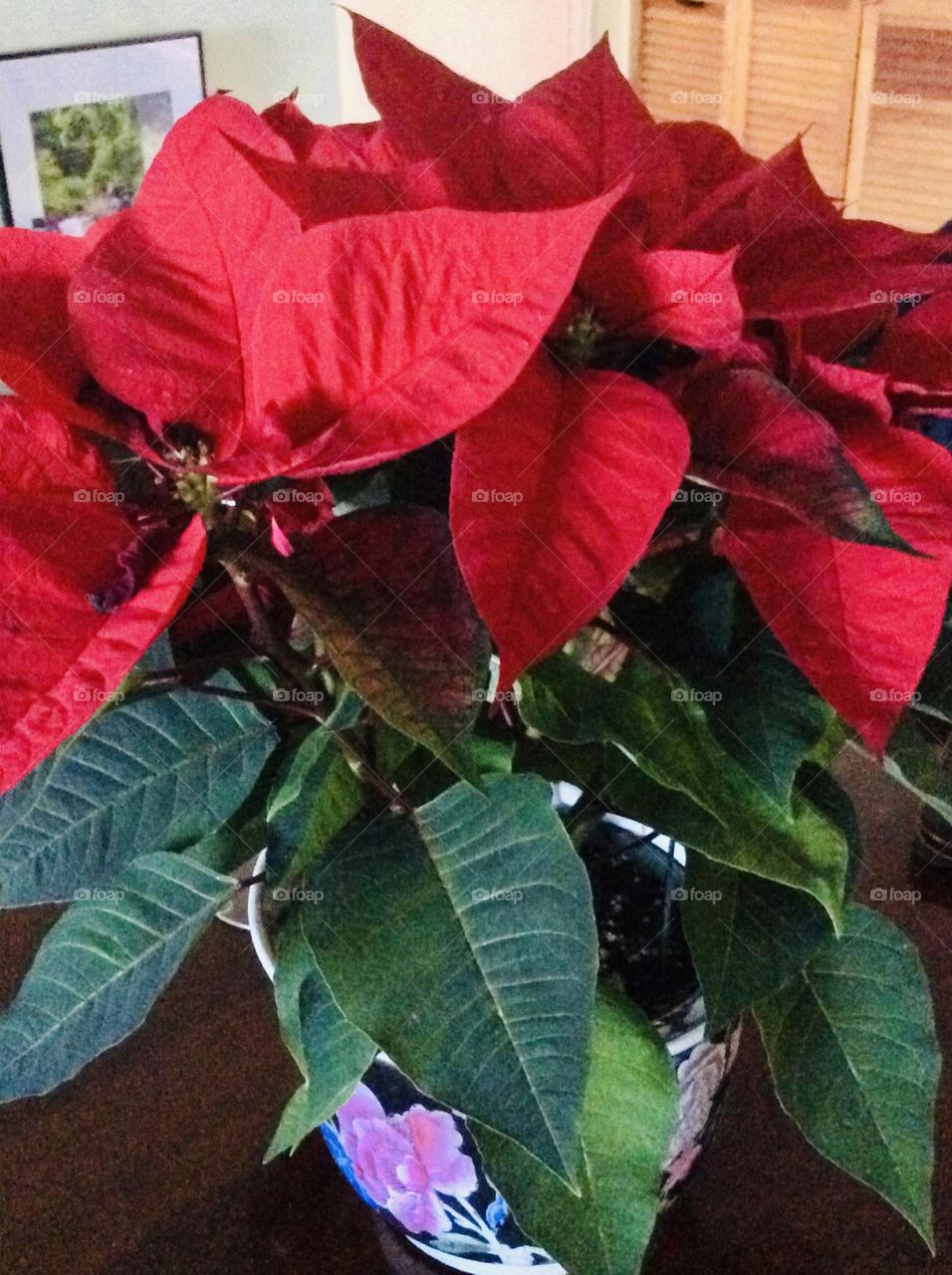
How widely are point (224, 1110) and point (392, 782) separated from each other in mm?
252

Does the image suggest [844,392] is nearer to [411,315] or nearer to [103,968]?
[411,315]

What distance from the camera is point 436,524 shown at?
304 millimetres

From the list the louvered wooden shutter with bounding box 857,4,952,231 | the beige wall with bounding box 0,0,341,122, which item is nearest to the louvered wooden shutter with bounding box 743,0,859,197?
the louvered wooden shutter with bounding box 857,4,952,231

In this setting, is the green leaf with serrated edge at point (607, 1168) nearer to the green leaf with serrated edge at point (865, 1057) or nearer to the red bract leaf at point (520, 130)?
the green leaf with serrated edge at point (865, 1057)

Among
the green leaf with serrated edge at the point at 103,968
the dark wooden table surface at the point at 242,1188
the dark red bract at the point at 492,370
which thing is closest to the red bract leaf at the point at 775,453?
the dark red bract at the point at 492,370

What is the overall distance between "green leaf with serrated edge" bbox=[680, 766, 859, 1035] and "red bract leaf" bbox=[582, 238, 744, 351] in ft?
0.54

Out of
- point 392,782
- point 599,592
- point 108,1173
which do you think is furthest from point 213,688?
point 108,1173

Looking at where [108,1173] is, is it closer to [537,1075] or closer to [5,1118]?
[5,1118]

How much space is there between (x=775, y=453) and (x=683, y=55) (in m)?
2.44

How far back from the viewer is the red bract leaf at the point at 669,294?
28 cm

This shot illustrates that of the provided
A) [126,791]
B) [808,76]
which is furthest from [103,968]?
[808,76]

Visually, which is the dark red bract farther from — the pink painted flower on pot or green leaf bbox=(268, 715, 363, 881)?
the pink painted flower on pot

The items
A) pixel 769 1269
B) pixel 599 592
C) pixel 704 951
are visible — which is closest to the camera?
pixel 599 592

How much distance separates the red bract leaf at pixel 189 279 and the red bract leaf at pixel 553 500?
8 centimetres
